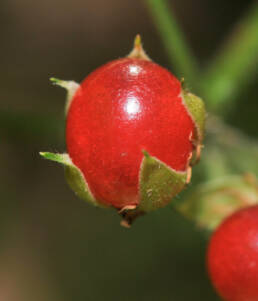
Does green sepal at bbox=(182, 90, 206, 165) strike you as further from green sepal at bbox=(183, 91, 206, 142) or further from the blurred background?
the blurred background

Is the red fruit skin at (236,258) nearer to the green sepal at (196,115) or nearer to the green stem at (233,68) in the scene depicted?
the green sepal at (196,115)

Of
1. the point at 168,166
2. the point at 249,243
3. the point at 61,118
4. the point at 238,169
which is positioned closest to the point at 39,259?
the point at 61,118

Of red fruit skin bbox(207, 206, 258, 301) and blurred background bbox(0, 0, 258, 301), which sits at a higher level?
red fruit skin bbox(207, 206, 258, 301)

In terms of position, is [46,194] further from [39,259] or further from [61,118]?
[61,118]

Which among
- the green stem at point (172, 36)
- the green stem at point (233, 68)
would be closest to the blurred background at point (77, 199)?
the green stem at point (233, 68)

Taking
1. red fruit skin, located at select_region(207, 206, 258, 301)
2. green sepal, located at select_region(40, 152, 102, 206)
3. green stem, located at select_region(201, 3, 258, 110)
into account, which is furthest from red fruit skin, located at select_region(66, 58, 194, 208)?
green stem, located at select_region(201, 3, 258, 110)

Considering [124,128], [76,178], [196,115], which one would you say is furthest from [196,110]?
[76,178]
